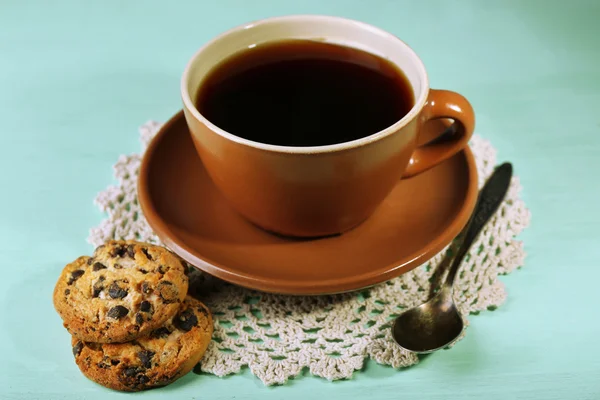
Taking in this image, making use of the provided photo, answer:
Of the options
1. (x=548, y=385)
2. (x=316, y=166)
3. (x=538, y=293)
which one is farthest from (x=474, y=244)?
(x=316, y=166)

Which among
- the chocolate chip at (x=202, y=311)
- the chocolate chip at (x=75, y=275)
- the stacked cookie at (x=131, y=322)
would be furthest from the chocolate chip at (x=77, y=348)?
the chocolate chip at (x=202, y=311)

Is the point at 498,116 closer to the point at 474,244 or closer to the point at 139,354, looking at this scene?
the point at 474,244

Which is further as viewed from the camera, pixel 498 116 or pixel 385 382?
pixel 498 116

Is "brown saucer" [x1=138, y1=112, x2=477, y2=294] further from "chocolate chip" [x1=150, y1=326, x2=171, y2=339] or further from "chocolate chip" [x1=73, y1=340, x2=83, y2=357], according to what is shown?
"chocolate chip" [x1=73, y1=340, x2=83, y2=357]

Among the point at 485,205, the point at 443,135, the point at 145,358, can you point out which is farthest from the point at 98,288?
the point at 485,205

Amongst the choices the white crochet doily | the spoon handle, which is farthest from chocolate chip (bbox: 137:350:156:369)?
the spoon handle

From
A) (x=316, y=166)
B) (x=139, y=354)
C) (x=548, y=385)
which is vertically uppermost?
(x=316, y=166)
